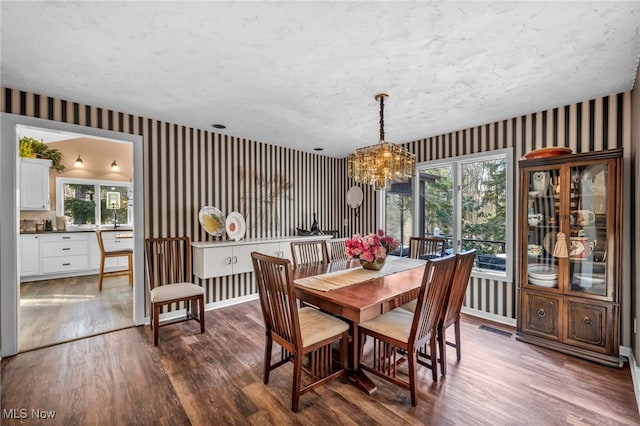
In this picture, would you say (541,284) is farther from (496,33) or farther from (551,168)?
(496,33)

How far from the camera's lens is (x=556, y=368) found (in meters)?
2.38

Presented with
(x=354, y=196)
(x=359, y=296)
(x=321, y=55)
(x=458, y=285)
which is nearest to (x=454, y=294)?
(x=458, y=285)

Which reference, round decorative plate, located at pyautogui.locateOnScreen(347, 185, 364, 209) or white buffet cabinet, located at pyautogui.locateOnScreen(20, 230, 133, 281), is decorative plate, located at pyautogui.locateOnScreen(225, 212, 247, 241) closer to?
round decorative plate, located at pyautogui.locateOnScreen(347, 185, 364, 209)

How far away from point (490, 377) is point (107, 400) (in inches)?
114

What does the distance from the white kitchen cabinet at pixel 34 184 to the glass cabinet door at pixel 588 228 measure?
833cm

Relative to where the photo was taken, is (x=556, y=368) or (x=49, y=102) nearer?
(x=556, y=368)

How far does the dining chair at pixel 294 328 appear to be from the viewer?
5.90 ft

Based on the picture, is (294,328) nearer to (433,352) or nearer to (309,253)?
(433,352)

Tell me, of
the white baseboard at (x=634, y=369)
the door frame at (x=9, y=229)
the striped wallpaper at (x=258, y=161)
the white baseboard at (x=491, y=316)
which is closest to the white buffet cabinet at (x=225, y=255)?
the striped wallpaper at (x=258, y=161)

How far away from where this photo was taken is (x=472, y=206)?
3725 millimetres

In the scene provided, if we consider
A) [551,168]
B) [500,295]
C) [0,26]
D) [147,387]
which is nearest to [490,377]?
[500,295]

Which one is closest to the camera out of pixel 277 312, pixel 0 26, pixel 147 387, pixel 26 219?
pixel 0 26

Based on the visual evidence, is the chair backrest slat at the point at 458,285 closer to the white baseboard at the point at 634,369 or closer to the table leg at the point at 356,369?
the table leg at the point at 356,369

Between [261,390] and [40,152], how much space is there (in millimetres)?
6639
